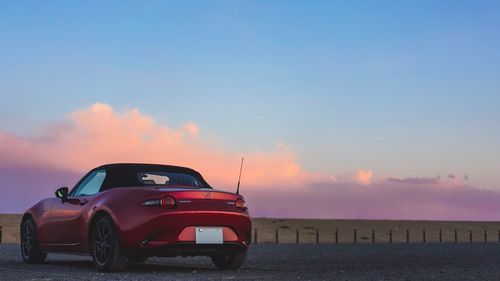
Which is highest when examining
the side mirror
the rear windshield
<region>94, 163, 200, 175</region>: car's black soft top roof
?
<region>94, 163, 200, 175</region>: car's black soft top roof

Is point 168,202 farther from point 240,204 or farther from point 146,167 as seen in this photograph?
point 146,167

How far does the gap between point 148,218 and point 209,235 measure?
89 cm

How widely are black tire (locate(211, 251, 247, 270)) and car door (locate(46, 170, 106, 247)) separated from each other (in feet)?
7.17

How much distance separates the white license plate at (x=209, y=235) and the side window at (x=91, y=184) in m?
Answer: 2.06

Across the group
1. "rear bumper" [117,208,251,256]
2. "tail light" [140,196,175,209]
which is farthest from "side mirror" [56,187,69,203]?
"tail light" [140,196,175,209]

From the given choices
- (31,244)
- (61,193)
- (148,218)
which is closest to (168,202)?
(148,218)

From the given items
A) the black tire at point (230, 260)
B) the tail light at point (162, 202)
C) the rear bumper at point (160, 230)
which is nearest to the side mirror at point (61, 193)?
the rear bumper at point (160, 230)

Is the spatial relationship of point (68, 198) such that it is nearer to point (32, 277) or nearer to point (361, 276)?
point (32, 277)

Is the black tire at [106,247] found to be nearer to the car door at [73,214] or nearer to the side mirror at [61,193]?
the car door at [73,214]

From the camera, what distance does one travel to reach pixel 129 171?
39.0ft

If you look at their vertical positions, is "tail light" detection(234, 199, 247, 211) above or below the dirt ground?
above

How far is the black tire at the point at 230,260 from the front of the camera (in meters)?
12.0

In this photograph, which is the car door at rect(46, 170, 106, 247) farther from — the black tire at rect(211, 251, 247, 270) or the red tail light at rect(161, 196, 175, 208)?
the black tire at rect(211, 251, 247, 270)

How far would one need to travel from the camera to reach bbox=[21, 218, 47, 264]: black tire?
13.3 metres
